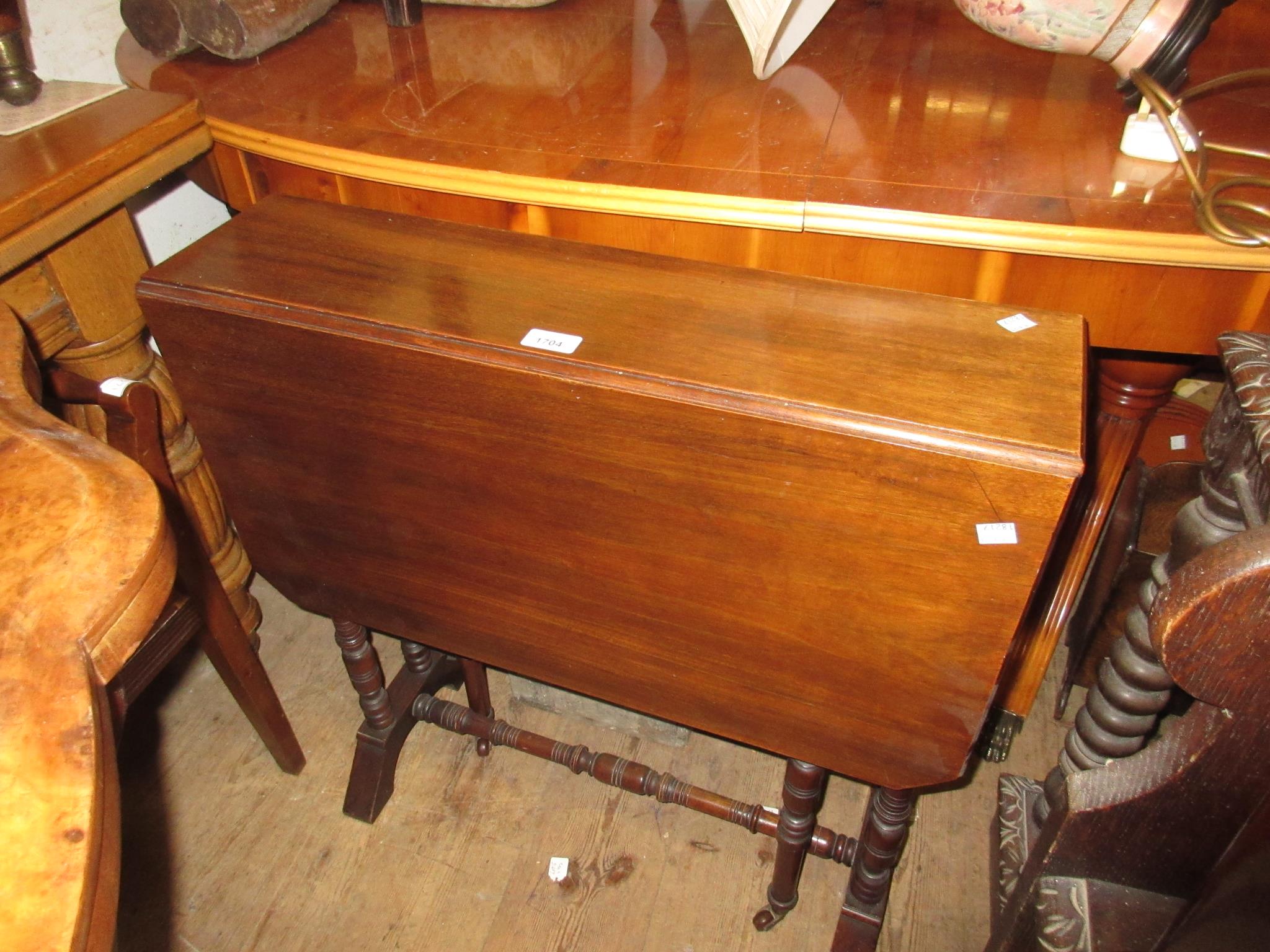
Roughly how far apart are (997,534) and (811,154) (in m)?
0.49

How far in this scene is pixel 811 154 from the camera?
957 mm

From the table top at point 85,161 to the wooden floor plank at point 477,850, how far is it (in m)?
0.86

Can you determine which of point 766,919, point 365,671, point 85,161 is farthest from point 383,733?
point 85,161

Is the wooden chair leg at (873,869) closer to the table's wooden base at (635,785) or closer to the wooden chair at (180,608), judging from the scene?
the table's wooden base at (635,785)

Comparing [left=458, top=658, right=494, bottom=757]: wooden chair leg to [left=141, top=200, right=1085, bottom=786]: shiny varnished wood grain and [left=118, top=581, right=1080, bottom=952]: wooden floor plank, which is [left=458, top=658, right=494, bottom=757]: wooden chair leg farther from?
[left=141, top=200, right=1085, bottom=786]: shiny varnished wood grain

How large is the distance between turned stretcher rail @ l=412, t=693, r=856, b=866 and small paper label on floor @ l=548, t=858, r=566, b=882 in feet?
0.45

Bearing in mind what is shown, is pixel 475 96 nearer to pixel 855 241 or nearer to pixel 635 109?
pixel 635 109

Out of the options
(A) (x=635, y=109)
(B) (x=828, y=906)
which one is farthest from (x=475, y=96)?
(B) (x=828, y=906)

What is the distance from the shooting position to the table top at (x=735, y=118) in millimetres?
862

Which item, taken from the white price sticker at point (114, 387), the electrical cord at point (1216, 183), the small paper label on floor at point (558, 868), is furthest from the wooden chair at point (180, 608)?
the electrical cord at point (1216, 183)

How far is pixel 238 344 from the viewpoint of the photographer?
890 millimetres

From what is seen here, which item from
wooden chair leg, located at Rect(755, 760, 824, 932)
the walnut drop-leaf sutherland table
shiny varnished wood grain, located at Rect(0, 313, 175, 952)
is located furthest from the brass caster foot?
shiny varnished wood grain, located at Rect(0, 313, 175, 952)

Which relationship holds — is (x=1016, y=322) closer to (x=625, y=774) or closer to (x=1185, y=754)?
(x=1185, y=754)

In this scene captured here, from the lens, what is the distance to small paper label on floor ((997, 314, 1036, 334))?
79cm
